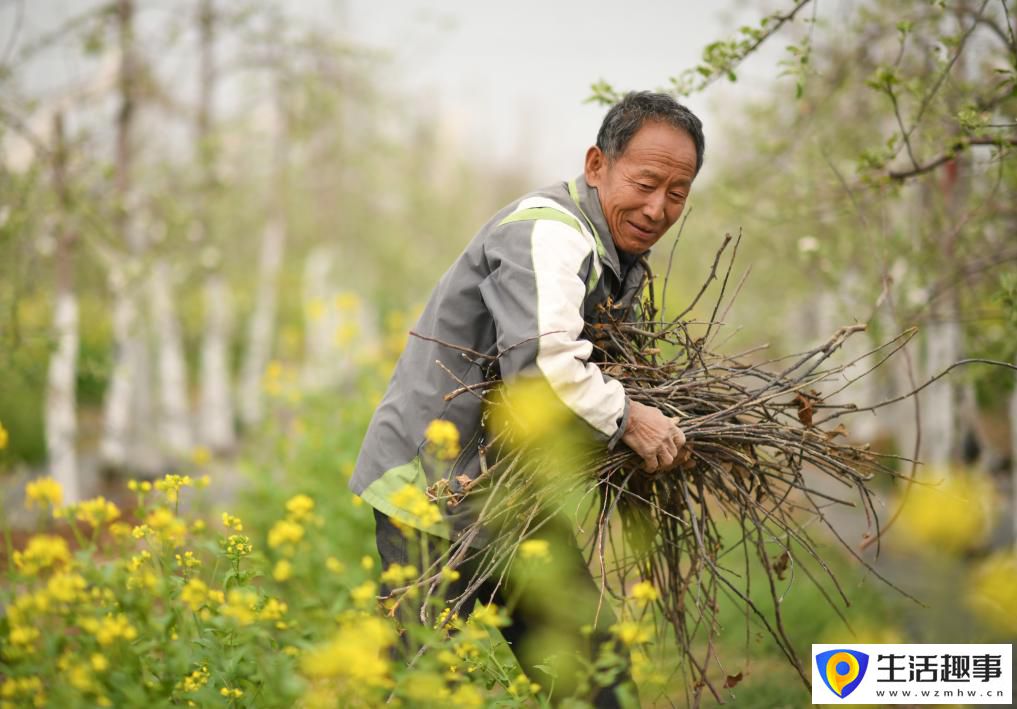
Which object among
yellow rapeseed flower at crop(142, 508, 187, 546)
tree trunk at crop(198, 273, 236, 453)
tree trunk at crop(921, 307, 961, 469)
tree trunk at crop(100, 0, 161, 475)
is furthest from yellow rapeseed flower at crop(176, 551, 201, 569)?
tree trunk at crop(198, 273, 236, 453)

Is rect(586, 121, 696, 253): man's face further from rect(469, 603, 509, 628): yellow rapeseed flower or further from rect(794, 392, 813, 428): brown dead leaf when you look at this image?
rect(469, 603, 509, 628): yellow rapeseed flower

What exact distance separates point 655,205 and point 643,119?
0.77 feet

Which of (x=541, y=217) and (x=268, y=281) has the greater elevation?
(x=268, y=281)

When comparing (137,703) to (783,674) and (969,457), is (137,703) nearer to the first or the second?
(783,674)

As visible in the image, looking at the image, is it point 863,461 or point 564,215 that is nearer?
point 564,215

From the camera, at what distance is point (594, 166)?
106 inches

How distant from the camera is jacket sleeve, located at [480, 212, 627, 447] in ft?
7.36

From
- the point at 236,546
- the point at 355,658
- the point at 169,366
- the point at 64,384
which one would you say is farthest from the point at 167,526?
the point at 169,366

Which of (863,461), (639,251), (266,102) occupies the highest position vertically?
(266,102)

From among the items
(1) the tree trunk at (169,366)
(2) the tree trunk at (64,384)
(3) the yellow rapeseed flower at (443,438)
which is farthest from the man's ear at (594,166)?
(1) the tree trunk at (169,366)

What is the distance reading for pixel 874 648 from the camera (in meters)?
3.07

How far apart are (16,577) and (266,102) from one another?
12.2 m

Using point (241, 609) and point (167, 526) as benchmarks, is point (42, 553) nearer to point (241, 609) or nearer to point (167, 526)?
point (167, 526)

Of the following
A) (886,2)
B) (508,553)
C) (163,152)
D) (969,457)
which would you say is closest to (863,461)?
(508,553)
